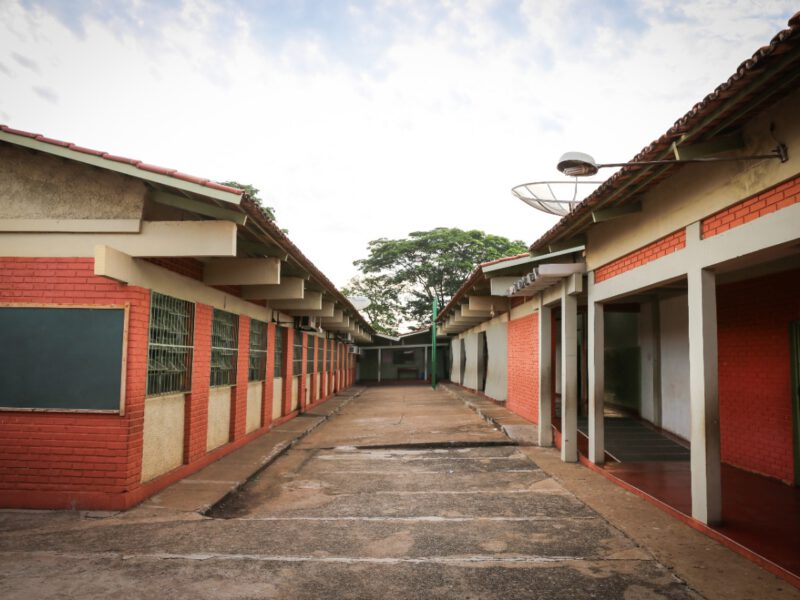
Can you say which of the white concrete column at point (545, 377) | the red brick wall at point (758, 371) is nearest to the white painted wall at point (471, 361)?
the white concrete column at point (545, 377)

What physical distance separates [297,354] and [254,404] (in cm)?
466

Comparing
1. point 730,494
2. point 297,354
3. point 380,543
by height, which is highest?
point 297,354

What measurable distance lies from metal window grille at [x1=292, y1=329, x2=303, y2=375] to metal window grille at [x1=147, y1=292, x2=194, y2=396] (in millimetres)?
7285

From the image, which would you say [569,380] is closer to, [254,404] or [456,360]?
[254,404]

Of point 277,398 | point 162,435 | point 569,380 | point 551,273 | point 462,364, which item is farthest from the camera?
point 462,364

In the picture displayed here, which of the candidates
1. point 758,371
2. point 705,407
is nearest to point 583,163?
point 705,407

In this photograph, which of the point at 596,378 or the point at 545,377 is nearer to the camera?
the point at 596,378

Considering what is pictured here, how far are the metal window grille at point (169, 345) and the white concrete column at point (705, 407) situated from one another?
18.4ft

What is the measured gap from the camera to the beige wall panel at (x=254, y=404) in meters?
10.8

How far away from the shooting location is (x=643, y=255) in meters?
6.55

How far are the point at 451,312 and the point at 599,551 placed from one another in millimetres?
16642

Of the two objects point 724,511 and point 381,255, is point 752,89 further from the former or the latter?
point 381,255

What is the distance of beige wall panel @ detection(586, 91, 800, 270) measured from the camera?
4094mm

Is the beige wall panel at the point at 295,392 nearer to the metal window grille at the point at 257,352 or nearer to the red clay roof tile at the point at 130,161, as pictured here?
the metal window grille at the point at 257,352
